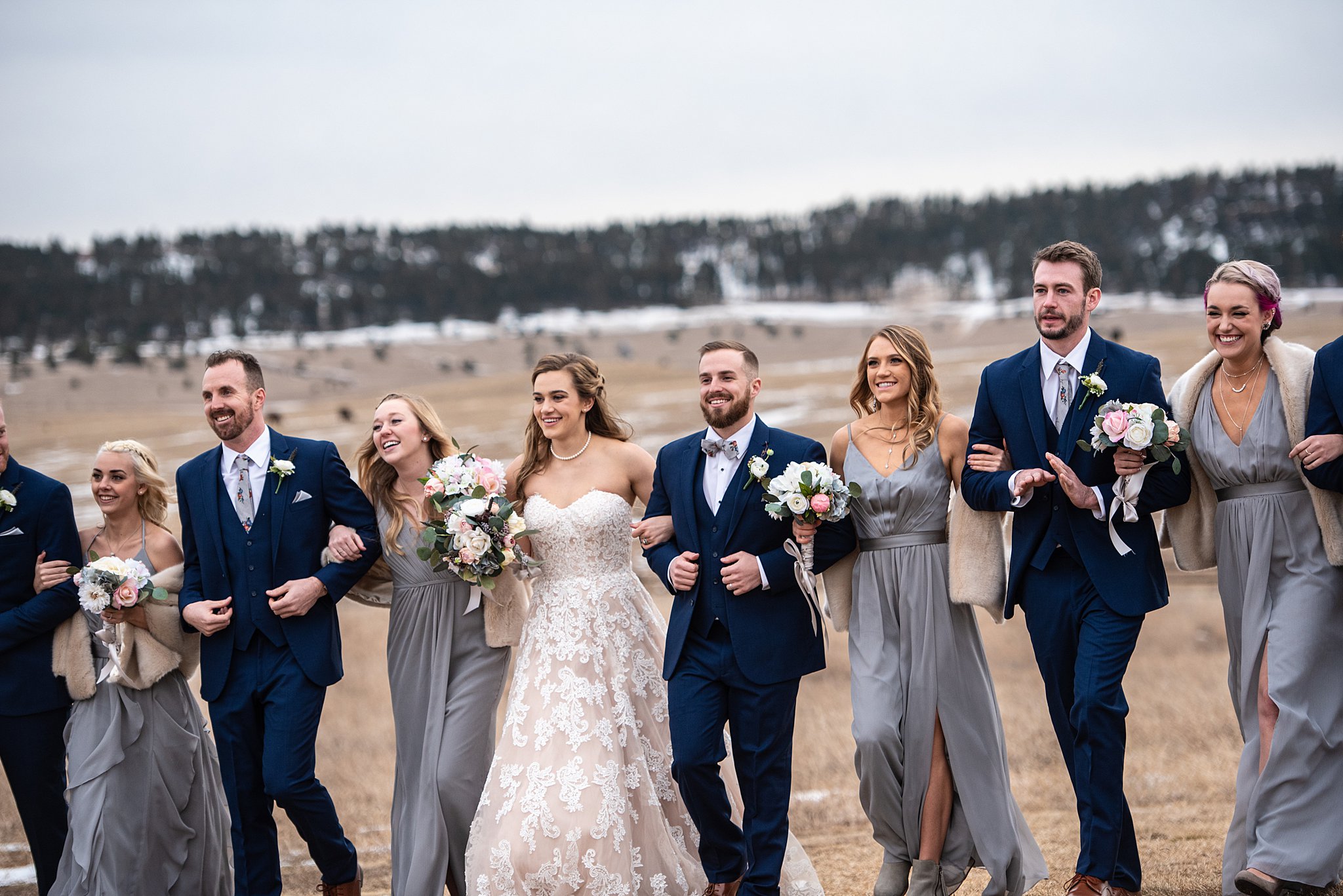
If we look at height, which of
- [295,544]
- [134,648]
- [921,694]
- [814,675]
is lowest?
[814,675]

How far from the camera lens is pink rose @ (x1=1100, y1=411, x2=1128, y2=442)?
5.80m

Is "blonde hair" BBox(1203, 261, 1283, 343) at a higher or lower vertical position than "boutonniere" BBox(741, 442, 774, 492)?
higher

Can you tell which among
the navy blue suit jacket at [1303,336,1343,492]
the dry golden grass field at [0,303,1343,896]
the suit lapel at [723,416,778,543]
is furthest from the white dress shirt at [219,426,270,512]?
the navy blue suit jacket at [1303,336,1343,492]

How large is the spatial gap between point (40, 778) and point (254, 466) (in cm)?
227

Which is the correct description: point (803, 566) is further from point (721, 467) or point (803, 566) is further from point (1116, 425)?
point (1116, 425)

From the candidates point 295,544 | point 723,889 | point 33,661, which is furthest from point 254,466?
point 723,889

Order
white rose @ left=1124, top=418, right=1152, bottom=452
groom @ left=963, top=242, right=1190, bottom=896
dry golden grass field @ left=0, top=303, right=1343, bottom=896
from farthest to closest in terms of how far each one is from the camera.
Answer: dry golden grass field @ left=0, top=303, right=1343, bottom=896 → groom @ left=963, top=242, right=1190, bottom=896 → white rose @ left=1124, top=418, right=1152, bottom=452

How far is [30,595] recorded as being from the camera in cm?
740

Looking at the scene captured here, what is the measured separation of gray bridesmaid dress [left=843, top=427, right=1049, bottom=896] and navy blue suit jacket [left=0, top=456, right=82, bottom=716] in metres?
4.52

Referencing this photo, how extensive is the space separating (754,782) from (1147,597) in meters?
2.14

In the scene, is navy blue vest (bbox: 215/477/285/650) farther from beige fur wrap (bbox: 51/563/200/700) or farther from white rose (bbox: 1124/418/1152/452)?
white rose (bbox: 1124/418/1152/452)

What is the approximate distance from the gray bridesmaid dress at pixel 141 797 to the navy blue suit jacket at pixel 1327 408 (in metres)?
6.24

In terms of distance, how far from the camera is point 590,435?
7.58 metres

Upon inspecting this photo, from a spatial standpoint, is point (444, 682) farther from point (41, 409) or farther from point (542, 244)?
point (542, 244)
